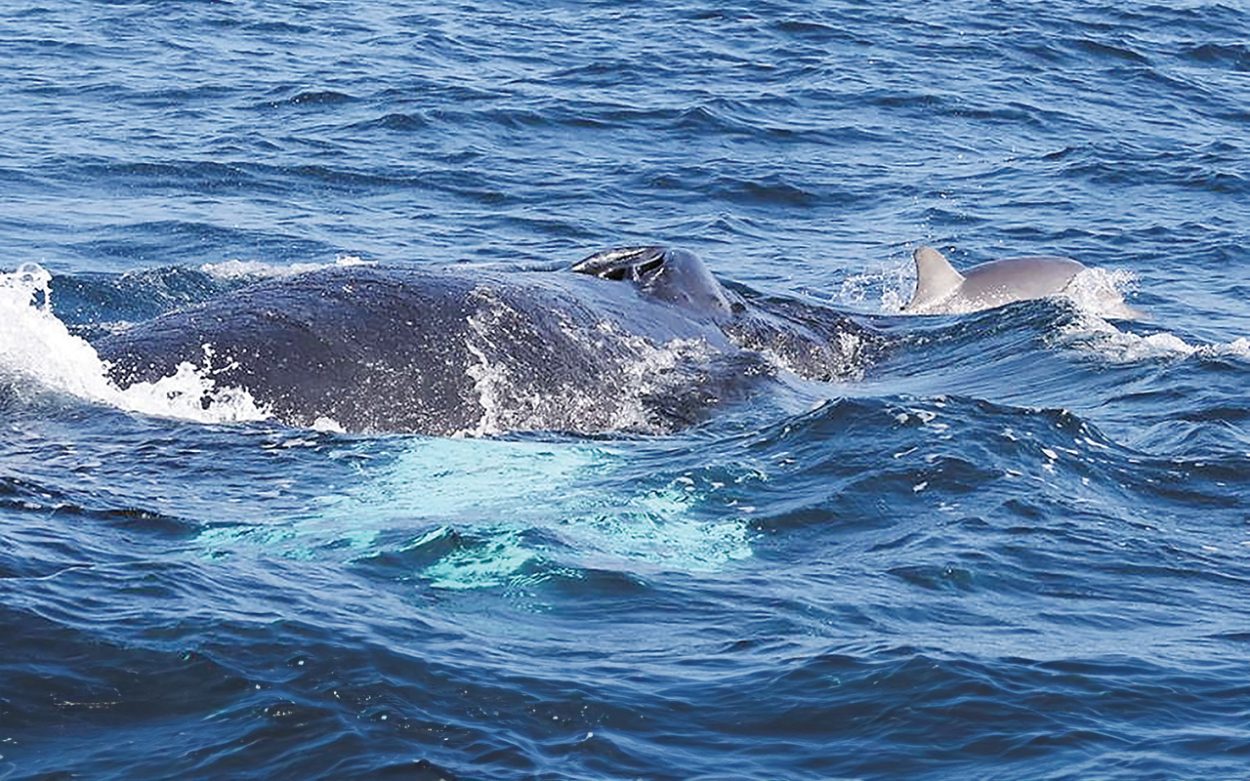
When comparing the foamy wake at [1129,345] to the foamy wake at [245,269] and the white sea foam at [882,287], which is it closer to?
the white sea foam at [882,287]

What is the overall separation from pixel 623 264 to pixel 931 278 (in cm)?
493

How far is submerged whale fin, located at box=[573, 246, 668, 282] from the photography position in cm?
1502

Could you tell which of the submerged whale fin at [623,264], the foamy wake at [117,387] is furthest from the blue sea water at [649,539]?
the submerged whale fin at [623,264]

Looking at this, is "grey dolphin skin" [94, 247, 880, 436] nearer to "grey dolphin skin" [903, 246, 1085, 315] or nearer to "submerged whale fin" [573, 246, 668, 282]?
"submerged whale fin" [573, 246, 668, 282]

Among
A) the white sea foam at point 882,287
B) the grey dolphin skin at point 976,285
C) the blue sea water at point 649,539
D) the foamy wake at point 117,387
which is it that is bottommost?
the white sea foam at point 882,287

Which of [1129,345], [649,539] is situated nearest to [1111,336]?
[1129,345]

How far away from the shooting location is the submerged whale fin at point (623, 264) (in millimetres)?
15016

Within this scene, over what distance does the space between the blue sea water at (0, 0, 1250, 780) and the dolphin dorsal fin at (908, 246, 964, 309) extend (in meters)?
0.67

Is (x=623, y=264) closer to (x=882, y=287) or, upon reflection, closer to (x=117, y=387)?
(x=117, y=387)

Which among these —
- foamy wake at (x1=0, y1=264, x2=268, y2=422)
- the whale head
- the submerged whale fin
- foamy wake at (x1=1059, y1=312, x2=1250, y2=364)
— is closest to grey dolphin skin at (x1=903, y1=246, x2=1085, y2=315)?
foamy wake at (x1=1059, y1=312, x2=1250, y2=364)

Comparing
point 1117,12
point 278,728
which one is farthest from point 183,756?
point 1117,12

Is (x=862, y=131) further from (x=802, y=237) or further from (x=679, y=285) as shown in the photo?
(x=679, y=285)

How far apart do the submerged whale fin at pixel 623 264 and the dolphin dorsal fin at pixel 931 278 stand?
14.5 ft

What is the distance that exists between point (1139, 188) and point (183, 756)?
20.5 m
